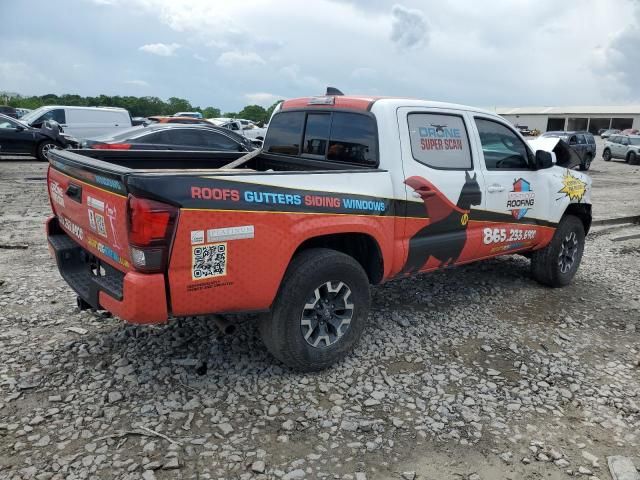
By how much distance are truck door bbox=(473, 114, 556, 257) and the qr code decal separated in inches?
102

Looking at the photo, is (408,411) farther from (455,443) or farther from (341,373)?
(341,373)

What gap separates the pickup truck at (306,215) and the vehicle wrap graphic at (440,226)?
0.01 metres

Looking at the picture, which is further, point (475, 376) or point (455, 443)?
point (475, 376)

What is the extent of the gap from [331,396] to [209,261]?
1.24 metres

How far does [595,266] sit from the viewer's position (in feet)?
21.6

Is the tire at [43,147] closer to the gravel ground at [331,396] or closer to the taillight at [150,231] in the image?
the gravel ground at [331,396]

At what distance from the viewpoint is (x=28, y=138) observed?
15312mm

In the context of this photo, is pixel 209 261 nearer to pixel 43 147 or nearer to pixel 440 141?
pixel 440 141

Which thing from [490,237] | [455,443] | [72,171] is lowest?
[455,443]

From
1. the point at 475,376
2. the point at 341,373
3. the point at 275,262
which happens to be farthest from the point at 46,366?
the point at 475,376

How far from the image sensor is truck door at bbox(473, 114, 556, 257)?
4.57 m

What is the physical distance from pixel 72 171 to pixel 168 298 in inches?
48.9

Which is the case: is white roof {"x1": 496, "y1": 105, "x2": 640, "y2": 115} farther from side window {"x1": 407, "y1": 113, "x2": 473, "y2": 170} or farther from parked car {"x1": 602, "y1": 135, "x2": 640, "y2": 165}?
side window {"x1": 407, "y1": 113, "x2": 473, "y2": 170}

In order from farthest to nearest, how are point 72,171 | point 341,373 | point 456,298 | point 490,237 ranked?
1. point 456,298
2. point 490,237
3. point 341,373
4. point 72,171
